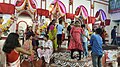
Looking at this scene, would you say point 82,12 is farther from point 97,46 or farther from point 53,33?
point 97,46

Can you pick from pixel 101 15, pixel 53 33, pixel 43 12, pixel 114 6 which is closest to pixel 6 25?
pixel 43 12

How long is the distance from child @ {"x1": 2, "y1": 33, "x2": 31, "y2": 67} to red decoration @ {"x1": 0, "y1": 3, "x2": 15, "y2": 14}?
7.68 metres

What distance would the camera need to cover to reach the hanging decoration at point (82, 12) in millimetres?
14555

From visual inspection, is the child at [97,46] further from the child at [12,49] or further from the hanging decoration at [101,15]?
the hanging decoration at [101,15]

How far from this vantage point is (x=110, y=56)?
9.20 meters

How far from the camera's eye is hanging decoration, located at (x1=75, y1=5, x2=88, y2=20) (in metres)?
14.6

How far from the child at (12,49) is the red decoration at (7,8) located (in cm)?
768

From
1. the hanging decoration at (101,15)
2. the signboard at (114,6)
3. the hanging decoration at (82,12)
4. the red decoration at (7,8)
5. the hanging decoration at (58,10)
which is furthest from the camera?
the hanging decoration at (101,15)

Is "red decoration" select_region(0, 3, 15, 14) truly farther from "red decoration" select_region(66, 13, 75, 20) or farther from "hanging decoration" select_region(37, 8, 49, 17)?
"red decoration" select_region(66, 13, 75, 20)

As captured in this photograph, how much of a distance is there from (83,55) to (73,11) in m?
7.04

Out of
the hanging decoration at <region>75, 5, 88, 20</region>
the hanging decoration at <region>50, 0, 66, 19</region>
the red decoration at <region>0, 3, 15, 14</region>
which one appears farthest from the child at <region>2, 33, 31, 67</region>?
the hanging decoration at <region>75, 5, 88, 20</region>

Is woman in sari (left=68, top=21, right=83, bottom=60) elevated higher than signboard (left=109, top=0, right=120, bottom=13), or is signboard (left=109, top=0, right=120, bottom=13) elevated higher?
signboard (left=109, top=0, right=120, bottom=13)

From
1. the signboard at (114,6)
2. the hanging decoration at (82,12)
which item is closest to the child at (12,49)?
the hanging decoration at (82,12)

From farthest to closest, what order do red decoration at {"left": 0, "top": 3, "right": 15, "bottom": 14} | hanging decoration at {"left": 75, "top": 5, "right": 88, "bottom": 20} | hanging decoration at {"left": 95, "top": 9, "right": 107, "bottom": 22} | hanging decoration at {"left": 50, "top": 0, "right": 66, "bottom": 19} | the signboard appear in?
hanging decoration at {"left": 95, "top": 9, "right": 107, "bottom": 22} < the signboard < hanging decoration at {"left": 75, "top": 5, "right": 88, "bottom": 20} < hanging decoration at {"left": 50, "top": 0, "right": 66, "bottom": 19} < red decoration at {"left": 0, "top": 3, "right": 15, "bottom": 14}
